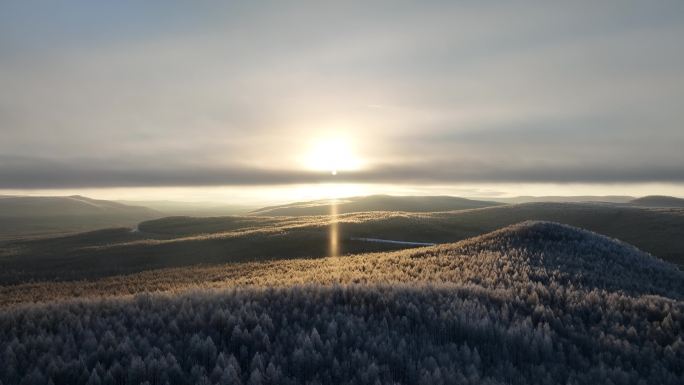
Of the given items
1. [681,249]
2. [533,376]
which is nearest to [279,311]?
[533,376]

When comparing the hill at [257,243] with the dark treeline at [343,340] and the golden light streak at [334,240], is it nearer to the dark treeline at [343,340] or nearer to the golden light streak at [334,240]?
the golden light streak at [334,240]

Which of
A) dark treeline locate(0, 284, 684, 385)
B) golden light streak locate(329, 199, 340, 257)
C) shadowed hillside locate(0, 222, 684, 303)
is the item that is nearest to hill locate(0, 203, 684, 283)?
golden light streak locate(329, 199, 340, 257)

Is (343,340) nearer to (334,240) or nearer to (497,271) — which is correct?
(497,271)

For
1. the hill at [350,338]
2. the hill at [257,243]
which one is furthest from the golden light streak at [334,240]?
the hill at [350,338]

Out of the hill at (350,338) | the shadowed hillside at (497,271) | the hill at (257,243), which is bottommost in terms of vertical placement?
the hill at (257,243)

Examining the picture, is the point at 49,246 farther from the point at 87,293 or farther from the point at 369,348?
the point at 369,348
